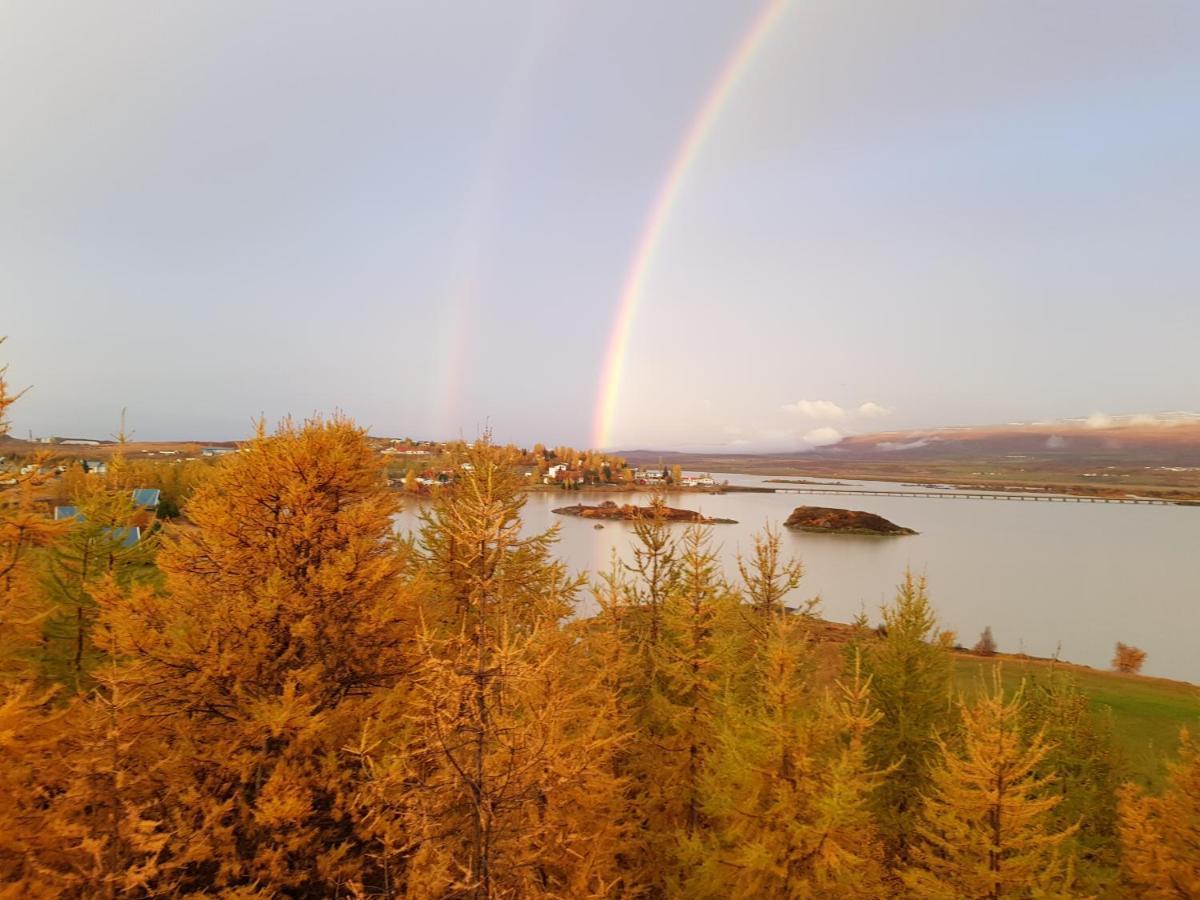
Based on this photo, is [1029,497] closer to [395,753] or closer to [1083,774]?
[1083,774]

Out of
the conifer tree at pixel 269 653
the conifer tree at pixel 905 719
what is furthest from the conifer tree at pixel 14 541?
the conifer tree at pixel 905 719

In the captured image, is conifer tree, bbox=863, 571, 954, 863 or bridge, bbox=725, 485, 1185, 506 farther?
bridge, bbox=725, 485, 1185, 506

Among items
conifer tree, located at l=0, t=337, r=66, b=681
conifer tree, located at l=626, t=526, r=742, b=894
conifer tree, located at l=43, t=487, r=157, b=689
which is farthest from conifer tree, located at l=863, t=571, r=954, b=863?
conifer tree, located at l=43, t=487, r=157, b=689

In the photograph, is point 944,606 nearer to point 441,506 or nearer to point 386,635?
point 441,506

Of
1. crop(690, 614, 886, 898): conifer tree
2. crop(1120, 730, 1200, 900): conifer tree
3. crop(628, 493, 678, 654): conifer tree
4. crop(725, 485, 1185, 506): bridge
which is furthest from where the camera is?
crop(725, 485, 1185, 506): bridge

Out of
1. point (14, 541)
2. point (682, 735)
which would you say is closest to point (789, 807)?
point (682, 735)

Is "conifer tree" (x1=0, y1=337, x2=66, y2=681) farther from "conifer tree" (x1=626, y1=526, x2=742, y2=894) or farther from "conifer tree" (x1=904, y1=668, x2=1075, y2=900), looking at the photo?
"conifer tree" (x1=904, y1=668, x2=1075, y2=900)
